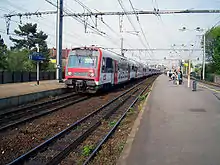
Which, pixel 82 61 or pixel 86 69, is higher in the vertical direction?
pixel 82 61

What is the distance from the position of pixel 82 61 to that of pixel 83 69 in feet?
1.76

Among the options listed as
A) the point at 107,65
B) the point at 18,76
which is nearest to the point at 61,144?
the point at 107,65

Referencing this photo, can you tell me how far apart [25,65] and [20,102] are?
23348mm

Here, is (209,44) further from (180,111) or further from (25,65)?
(180,111)

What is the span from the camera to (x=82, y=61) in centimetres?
1723

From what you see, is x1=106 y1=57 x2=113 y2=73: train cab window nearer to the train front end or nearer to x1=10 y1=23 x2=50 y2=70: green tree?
the train front end

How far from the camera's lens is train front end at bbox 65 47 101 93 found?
16.9 m

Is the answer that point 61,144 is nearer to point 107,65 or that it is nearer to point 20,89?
point 20,89

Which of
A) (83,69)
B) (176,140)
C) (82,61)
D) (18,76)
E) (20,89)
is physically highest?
(82,61)

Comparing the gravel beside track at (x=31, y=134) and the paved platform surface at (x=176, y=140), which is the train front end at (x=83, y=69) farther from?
the paved platform surface at (x=176, y=140)

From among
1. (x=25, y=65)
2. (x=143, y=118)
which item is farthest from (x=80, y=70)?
(x=25, y=65)

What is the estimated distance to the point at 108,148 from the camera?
21.8 feet

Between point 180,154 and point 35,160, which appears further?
point 35,160

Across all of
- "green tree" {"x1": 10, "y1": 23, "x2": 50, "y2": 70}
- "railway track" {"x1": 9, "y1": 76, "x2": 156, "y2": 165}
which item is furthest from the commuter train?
"green tree" {"x1": 10, "y1": 23, "x2": 50, "y2": 70}
